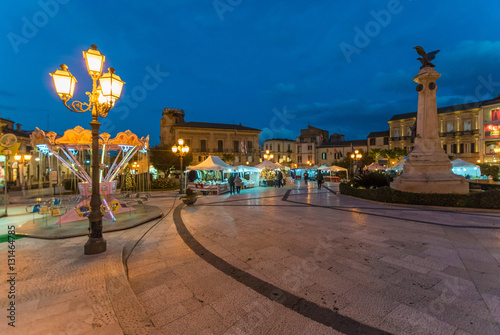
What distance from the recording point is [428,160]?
1101cm

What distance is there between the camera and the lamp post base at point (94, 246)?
4559mm

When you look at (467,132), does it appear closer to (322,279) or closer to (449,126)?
(449,126)

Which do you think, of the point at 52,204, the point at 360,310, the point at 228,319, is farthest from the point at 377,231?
the point at 52,204

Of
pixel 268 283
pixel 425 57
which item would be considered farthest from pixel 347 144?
pixel 268 283

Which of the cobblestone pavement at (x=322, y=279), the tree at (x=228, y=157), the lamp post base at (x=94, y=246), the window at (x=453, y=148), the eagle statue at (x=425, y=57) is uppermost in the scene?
the eagle statue at (x=425, y=57)

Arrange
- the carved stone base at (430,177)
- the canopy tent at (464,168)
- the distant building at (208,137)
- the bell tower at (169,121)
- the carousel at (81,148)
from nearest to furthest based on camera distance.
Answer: the carousel at (81,148), the carved stone base at (430,177), the canopy tent at (464,168), the distant building at (208,137), the bell tower at (169,121)

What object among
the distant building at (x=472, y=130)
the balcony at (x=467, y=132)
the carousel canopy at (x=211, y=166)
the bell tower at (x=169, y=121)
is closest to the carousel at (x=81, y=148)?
the carousel canopy at (x=211, y=166)

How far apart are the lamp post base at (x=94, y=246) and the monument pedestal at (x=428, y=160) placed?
12386 millimetres

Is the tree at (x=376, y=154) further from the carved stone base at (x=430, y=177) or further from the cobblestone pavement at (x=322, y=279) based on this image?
the cobblestone pavement at (x=322, y=279)

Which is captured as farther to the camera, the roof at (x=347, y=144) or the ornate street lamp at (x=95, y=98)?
the roof at (x=347, y=144)

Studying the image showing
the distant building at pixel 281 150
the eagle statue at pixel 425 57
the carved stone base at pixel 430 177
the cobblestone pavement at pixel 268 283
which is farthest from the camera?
the distant building at pixel 281 150

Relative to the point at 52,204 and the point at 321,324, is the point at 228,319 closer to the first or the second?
the point at 321,324

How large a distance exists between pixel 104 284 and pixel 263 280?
2.36 m

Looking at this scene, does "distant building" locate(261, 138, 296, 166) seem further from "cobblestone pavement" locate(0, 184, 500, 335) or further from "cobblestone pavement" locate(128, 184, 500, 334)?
"cobblestone pavement" locate(0, 184, 500, 335)
